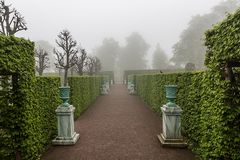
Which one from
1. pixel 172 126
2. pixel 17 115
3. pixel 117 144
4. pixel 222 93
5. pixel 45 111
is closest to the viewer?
pixel 222 93

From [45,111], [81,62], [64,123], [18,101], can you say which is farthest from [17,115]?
[81,62]

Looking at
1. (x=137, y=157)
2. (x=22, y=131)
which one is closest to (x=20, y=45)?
(x=22, y=131)

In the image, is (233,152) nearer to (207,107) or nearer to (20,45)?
(207,107)

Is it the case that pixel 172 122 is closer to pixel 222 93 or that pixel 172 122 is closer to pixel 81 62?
pixel 222 93

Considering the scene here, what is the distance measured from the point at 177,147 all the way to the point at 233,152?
2.57 meters

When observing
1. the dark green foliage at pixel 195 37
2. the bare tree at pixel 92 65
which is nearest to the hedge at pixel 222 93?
the bare tree at pixel 92 65

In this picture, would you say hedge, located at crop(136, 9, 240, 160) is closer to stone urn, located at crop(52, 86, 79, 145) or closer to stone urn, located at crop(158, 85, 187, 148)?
stone urn, located at crop(158, 85, 187, 148)

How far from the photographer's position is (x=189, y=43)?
59094 mm

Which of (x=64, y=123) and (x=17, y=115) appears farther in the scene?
(x=64, y=123)

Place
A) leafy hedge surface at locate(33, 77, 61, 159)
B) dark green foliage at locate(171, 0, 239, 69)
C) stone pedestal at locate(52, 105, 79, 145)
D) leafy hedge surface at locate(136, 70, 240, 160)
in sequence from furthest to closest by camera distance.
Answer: dark green foliage at locate(171, 0, 239, 69), stone pedestal at locate(52, 105, 79, 145), leafy hedge surface at locate(33, 77, 61, 159), leafy hedge surface at locate(136, 70, 240, 160)

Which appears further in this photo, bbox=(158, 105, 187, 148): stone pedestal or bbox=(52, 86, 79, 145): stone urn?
bbox=(52, 86, 79, 145): stone urn

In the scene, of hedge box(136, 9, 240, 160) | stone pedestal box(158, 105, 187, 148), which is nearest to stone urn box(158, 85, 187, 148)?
stone pedestal box(158, 105, 187, 148)

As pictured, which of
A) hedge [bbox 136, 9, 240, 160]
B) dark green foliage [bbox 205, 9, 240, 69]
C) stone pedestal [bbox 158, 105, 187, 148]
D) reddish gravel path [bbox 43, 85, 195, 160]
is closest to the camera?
dark green foliage [bbox 205, 9, 240, 69]

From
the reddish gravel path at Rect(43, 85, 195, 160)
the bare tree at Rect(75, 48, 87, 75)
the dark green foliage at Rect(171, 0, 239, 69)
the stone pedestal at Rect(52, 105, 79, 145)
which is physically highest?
the dark green foliage at Rect(171, 0, 239, 69)
